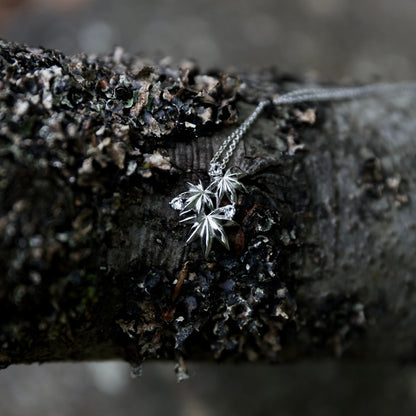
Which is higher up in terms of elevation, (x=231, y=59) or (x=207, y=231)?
(x=231, y=59)

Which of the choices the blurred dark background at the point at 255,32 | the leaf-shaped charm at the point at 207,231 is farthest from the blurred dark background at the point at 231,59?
the leaf-shaped charm at the point at 207,231

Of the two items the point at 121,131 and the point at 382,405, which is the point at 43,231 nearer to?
the point at 121,131

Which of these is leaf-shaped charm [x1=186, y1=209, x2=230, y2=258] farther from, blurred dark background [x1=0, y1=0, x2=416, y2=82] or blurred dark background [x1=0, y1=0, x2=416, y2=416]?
blurred dark background [x1=0, y1=0, x2=416, y2=82]

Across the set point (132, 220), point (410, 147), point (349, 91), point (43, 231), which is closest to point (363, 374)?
point (410, 147)

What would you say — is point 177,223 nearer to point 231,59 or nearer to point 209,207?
point 209,207

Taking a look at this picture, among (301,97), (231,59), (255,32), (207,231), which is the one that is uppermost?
(255,32)

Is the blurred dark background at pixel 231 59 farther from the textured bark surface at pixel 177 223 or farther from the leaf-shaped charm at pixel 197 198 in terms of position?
the leaf-shaped charm at pixel 197 198

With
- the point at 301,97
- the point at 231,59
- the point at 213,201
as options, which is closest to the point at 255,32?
the point at 231,59
